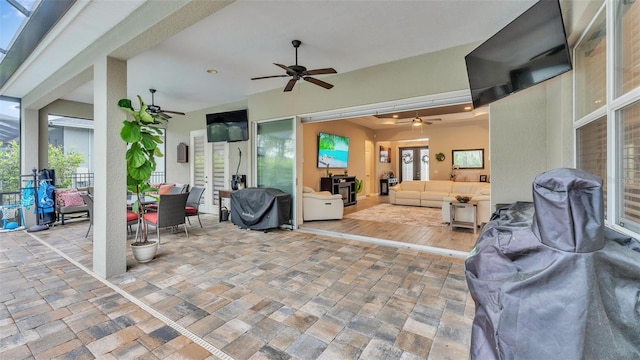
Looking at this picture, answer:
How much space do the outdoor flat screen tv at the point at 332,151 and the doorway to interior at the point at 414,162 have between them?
4.78 metres

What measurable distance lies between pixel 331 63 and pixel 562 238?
3989 mm

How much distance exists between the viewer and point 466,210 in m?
5.38

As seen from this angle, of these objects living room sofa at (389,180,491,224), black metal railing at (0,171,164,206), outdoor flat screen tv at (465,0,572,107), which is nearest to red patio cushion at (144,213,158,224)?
black metal railing at (0,171,164,206)

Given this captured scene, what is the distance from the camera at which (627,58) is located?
1.46 meters

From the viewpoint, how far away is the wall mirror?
9.28 m

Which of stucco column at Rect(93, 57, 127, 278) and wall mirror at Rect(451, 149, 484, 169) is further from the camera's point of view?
wall mirror at Rect(451, 149, 484, 169)

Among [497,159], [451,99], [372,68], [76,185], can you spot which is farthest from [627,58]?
[76,185]

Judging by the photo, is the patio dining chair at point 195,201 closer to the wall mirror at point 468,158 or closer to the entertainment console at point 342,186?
the entertainment console at point 342,186

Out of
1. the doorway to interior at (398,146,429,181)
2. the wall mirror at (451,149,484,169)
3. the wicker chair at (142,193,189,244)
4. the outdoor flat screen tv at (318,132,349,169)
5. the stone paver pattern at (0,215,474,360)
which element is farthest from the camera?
the doorway to interior at (398,146,429,181)

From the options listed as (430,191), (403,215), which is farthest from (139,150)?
(430,191)

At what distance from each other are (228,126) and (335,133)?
3.56m

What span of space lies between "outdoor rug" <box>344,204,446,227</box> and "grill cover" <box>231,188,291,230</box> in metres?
2.07

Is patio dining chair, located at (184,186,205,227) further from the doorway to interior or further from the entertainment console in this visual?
the doorway to interior

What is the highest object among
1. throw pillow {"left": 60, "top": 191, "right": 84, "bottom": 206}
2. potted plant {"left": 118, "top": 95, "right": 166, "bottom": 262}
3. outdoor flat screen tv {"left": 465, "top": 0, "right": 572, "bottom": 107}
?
outdoor flat screen tv {"left": 465, "top": 0, "right": 572, "bottom": 107}
